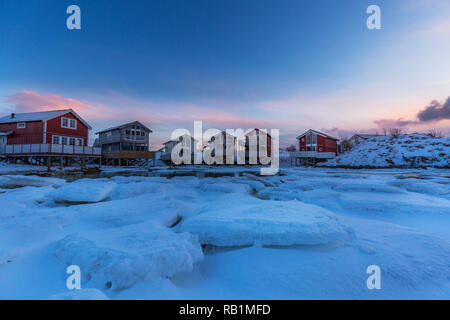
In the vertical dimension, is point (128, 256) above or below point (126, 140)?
below

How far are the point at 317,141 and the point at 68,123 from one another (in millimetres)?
38002

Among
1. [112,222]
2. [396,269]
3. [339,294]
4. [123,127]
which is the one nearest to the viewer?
[339,294]

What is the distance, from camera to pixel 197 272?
2.02 m

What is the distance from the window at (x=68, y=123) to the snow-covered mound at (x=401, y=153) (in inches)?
1365

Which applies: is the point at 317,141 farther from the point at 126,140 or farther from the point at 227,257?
the point at 227,257

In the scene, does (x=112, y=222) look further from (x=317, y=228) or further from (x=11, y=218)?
(x=317, y=228)

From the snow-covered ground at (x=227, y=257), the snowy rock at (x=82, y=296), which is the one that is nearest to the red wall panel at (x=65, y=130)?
the snow-covered ground at (x=227, y=257)

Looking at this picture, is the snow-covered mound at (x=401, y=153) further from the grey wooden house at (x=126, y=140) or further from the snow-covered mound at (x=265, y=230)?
the grey wooden house at (x=126, y=140)

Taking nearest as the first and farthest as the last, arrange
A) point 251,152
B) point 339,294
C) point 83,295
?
point 83,295, point 339,294, point 251,152

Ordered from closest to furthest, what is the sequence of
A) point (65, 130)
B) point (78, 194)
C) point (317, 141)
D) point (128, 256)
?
point (128, 256), point (78, 194), point (65, 130), point (317, 141)

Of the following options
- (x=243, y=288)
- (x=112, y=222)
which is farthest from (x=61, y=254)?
(x=243, y=288)

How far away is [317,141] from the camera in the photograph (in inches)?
1492

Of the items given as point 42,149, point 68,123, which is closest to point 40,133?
point 68,123

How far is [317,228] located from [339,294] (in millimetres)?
941
